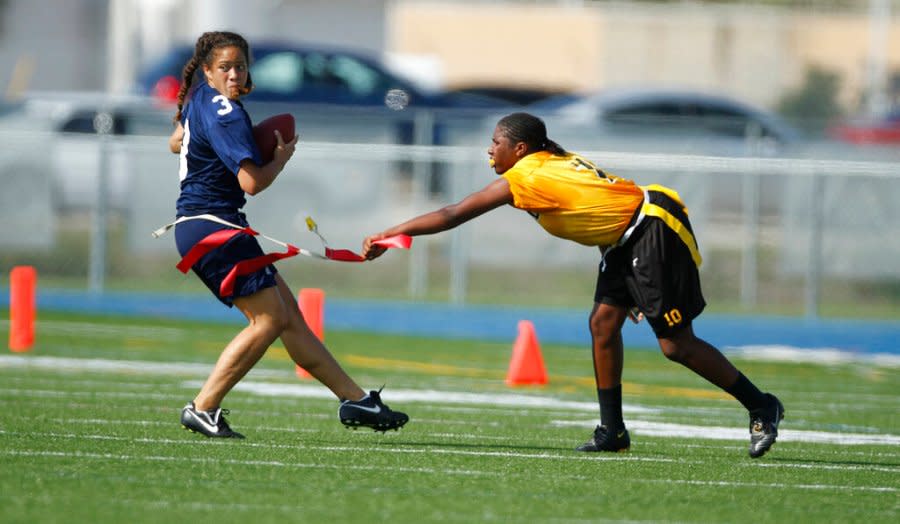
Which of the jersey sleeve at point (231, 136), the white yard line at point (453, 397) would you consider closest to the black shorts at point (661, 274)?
the white yard line at point (453, 397)

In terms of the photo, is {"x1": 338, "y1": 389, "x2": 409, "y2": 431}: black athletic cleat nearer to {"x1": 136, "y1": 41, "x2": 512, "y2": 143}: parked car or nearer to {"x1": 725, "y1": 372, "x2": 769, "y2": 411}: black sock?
{"x1": 725, "y1": 372, "x2": 769, "y2": 411}: black sock

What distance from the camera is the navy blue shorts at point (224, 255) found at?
773cm

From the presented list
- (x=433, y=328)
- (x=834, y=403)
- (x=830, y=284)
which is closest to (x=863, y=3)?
(x=830, y=284)

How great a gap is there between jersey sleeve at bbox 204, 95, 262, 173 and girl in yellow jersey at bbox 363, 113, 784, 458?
0.66 metres

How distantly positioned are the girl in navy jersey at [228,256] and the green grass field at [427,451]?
0.69 feet

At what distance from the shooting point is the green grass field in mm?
6246

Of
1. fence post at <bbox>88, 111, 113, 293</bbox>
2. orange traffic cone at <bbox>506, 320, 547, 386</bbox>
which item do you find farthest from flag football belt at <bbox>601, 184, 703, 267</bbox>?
fence post at <bbox>88, 111, 113, 293</bbox>

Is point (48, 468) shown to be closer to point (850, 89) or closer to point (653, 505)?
point (653, 505)

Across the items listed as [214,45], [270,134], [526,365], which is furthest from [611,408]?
[526,365]

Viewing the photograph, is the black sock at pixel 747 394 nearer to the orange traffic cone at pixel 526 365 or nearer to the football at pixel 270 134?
the football at pixel 270 134

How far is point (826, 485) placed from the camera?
23.5 feet

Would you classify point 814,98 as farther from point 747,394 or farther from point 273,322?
point 273,322

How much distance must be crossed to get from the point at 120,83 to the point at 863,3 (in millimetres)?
17238

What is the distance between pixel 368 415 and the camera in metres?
7.91
